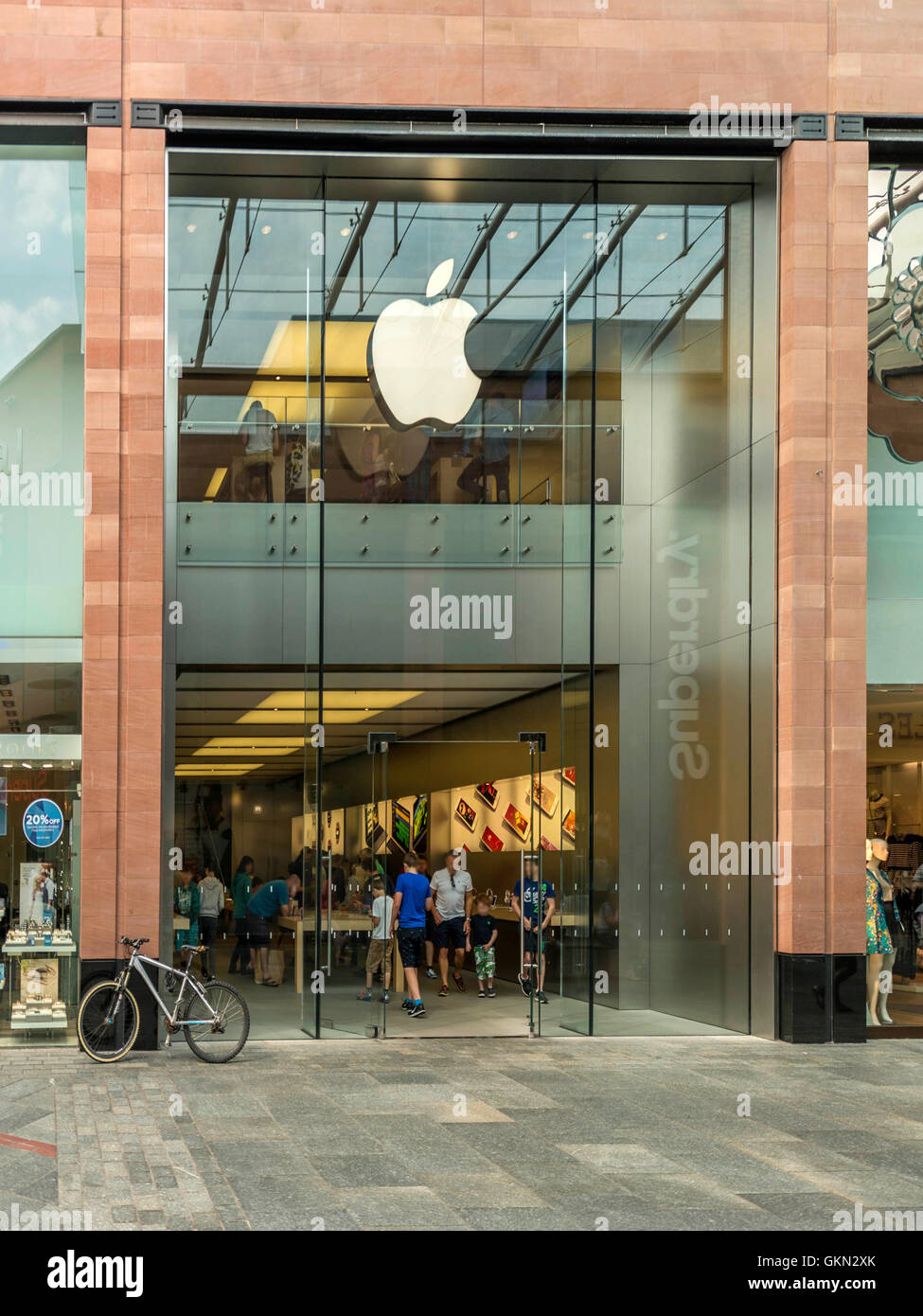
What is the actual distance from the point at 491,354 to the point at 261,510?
2798 millimetres

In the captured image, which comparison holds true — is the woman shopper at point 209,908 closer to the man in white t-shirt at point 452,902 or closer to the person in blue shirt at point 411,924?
the person in blue shirt at point 411,924

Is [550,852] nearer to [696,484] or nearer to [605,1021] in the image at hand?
[605,1021]

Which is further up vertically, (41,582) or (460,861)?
(41,582)

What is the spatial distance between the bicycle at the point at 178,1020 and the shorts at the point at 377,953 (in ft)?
6.37

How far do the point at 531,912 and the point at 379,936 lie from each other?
66.5 inches

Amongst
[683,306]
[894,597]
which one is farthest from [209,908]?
[683,306]

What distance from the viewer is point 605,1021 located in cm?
1425

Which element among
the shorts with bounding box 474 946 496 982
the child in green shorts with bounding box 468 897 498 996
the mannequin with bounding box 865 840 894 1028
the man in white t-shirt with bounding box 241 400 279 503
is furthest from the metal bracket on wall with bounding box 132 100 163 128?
the mannequin with bounding box 865 840 894 1028

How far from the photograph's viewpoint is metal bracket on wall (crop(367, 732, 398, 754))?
14.0 m

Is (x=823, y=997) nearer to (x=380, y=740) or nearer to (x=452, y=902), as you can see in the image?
(x=452, y=902)

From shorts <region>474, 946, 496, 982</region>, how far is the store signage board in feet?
15.6

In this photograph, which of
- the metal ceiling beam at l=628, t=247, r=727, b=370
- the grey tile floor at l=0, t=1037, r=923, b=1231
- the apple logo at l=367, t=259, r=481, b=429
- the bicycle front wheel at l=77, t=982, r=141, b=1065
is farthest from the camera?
the metal ceiling beam at l=628, t=247, r=727, b=370

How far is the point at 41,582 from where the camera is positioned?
13.2 metres

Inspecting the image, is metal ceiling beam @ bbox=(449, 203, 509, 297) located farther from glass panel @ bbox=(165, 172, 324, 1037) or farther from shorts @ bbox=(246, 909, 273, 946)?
shorts @ bbox=(246, 909, 273, 946)
